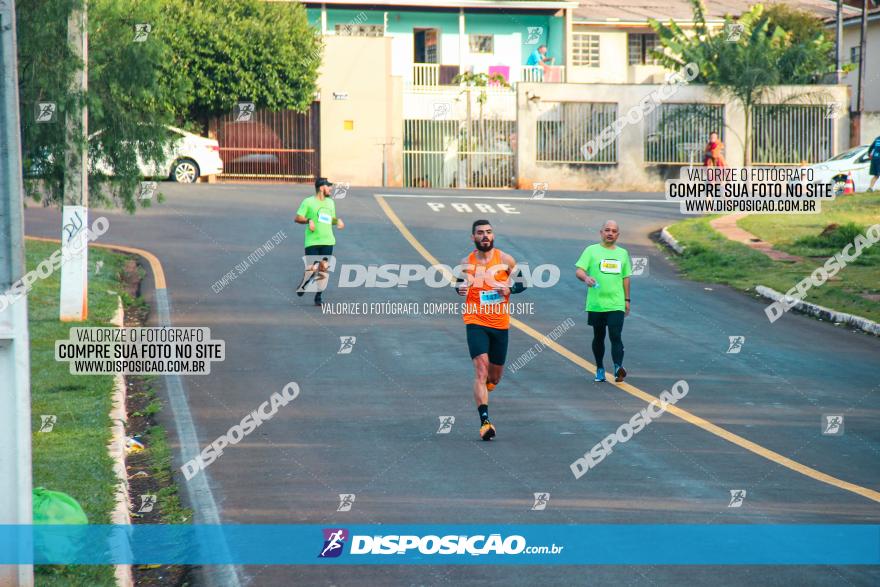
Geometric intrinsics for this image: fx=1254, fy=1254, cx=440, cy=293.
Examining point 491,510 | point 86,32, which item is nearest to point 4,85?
point 491,510

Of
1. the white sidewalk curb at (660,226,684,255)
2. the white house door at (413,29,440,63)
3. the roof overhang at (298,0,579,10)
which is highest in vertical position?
the roof overhang at (298,0,579,10)

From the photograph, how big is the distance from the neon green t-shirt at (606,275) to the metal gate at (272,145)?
31.6 m

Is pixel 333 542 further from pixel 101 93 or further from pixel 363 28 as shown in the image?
pixel 363 28

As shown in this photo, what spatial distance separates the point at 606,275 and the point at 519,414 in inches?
113

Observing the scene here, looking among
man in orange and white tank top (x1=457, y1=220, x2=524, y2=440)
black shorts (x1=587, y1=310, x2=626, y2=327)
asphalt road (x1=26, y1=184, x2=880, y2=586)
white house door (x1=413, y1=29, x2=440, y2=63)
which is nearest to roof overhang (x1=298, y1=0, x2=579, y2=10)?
white house door (x1=413, y1=29, x2=440, y2=63)

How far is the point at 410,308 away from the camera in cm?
2048

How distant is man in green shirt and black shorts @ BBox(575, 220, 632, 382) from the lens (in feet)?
49.6

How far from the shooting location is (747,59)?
1806 inches

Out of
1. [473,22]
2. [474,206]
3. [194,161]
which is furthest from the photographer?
[473,22]

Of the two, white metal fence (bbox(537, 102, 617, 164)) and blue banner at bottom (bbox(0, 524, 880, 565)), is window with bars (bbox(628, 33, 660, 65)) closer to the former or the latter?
white metal fence (bbox(537, 102, 617, 164))

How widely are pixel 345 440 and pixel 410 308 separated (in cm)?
867

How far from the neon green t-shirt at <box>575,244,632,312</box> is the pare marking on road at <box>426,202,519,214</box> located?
17198mm

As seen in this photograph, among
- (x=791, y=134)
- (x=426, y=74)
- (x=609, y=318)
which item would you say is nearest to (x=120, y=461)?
(x=609, y=318)

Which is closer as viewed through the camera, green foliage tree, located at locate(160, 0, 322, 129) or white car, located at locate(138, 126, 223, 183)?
white car, located at locate(138, 126, 223, 183)
